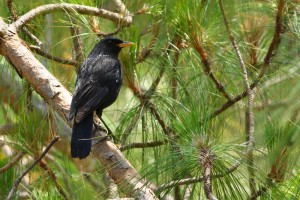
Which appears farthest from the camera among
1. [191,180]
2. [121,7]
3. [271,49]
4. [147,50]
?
[121,7]

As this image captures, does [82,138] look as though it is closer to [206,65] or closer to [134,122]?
[134,122]

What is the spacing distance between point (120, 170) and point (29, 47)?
0.83 metres

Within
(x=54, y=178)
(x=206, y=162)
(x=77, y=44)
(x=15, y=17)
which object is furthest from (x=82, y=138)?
(x=206, y=162)

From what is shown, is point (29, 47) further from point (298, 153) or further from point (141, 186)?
point (298, 153)

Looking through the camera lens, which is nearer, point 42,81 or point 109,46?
point 42,81

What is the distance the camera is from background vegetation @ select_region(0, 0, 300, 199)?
81.4 inches

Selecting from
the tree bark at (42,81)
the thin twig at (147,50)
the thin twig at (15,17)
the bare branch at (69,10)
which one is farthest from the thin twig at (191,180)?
the thin twig at (15,17)

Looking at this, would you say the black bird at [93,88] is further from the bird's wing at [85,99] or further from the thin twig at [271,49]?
the thin twig at [271,49]

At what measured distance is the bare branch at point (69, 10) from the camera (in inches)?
111

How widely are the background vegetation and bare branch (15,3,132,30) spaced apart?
1.8 inches

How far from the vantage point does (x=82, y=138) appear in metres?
2.80

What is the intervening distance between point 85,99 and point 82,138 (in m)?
0.29

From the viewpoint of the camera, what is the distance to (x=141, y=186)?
2172 mm

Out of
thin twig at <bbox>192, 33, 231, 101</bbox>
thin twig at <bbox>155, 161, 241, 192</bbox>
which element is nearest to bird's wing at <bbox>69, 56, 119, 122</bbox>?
thin twig at <bbox>192, 33, 231, 101</bbox>
